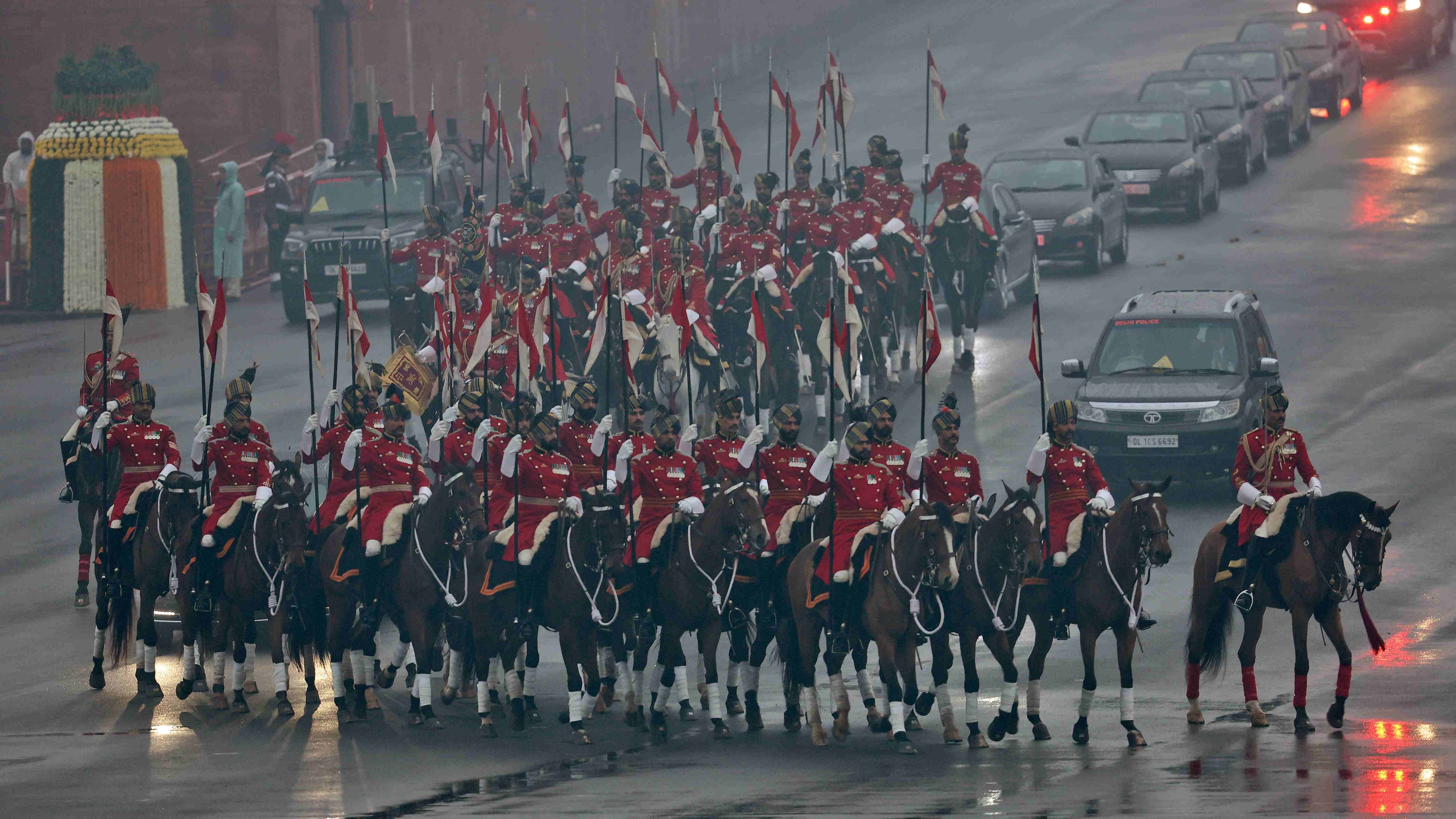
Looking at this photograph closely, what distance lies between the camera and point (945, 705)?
17.7 m

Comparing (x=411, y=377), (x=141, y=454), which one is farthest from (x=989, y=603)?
(x=411, y=377)

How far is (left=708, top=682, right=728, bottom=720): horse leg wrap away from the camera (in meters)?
18.3

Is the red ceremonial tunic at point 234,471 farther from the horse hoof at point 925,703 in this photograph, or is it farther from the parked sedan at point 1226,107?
the parked sedan at point 1226,107

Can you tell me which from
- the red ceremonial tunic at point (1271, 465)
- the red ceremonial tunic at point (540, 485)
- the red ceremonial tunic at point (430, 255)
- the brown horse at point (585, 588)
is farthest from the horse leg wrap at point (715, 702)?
the red ceremonial tunic at point (430, 255)

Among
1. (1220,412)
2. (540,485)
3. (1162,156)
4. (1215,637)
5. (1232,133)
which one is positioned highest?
(1232,133)

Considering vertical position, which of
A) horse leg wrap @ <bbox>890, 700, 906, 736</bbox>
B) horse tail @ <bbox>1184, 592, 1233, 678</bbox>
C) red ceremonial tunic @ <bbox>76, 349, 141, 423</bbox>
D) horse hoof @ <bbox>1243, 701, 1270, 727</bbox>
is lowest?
horse hoof @ <bbox>1243, 701, 1270, 727</bbox>

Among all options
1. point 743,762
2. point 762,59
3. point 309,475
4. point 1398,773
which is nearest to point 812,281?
point 309,475

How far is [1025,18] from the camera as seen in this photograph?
58344mm

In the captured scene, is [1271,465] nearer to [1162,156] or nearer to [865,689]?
[865,689]

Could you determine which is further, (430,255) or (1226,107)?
(1226,107)

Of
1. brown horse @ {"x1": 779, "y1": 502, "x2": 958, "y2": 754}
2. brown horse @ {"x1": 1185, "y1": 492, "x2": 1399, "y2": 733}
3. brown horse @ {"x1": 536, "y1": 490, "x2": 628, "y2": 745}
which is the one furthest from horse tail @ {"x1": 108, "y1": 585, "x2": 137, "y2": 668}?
brown horse @ {"x1": 1185, "y1": 492, "x2": 1399, "y2": 733}

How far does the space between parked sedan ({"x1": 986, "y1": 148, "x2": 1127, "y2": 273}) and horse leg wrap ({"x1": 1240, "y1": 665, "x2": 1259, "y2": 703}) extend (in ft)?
50.4

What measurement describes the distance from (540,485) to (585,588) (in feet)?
3.66

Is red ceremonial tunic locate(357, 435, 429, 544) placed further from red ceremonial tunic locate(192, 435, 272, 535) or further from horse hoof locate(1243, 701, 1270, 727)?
horse hoof locate(1243, 701, 1270, 727)
